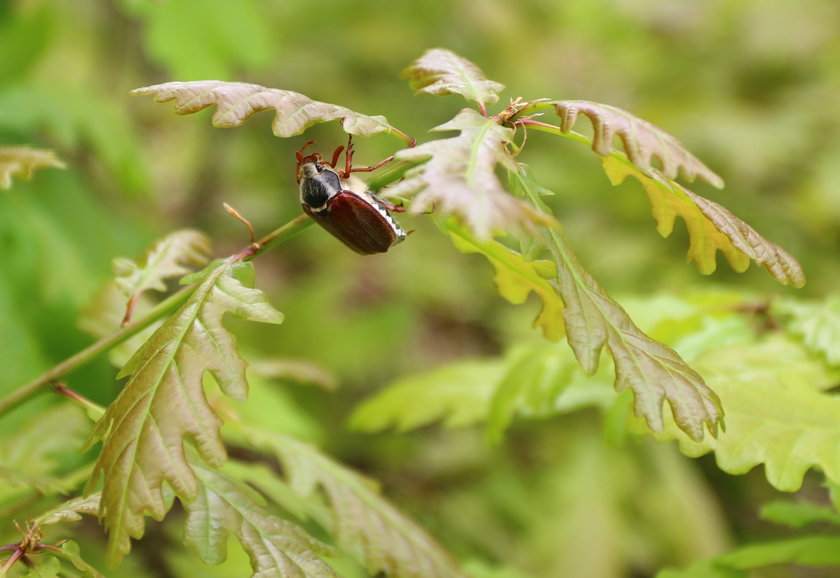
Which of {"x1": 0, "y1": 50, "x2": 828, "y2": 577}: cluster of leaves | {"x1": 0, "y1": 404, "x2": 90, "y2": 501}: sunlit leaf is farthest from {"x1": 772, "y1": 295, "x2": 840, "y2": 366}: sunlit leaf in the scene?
{"x1": 0, "y1": 404, "x2": 90, "y2": 501}: sunlit leaf

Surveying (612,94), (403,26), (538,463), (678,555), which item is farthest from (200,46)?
(612,94)

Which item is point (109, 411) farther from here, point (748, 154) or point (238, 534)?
point (748, 154)

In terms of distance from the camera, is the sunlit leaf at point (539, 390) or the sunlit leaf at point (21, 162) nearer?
the sunlit leaf at point (21, 162)

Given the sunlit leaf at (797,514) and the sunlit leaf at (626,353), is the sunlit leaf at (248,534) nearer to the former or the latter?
the sunlit leaf at (626,353)

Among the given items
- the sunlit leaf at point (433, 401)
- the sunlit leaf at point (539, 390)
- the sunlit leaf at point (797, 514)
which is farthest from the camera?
the sunlit leaf at point (433, 401)

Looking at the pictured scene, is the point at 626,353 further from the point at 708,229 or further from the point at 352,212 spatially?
the point at 352,212

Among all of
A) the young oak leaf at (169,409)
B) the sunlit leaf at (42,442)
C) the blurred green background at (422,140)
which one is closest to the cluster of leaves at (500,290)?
the young oak leaf at (169,409)
